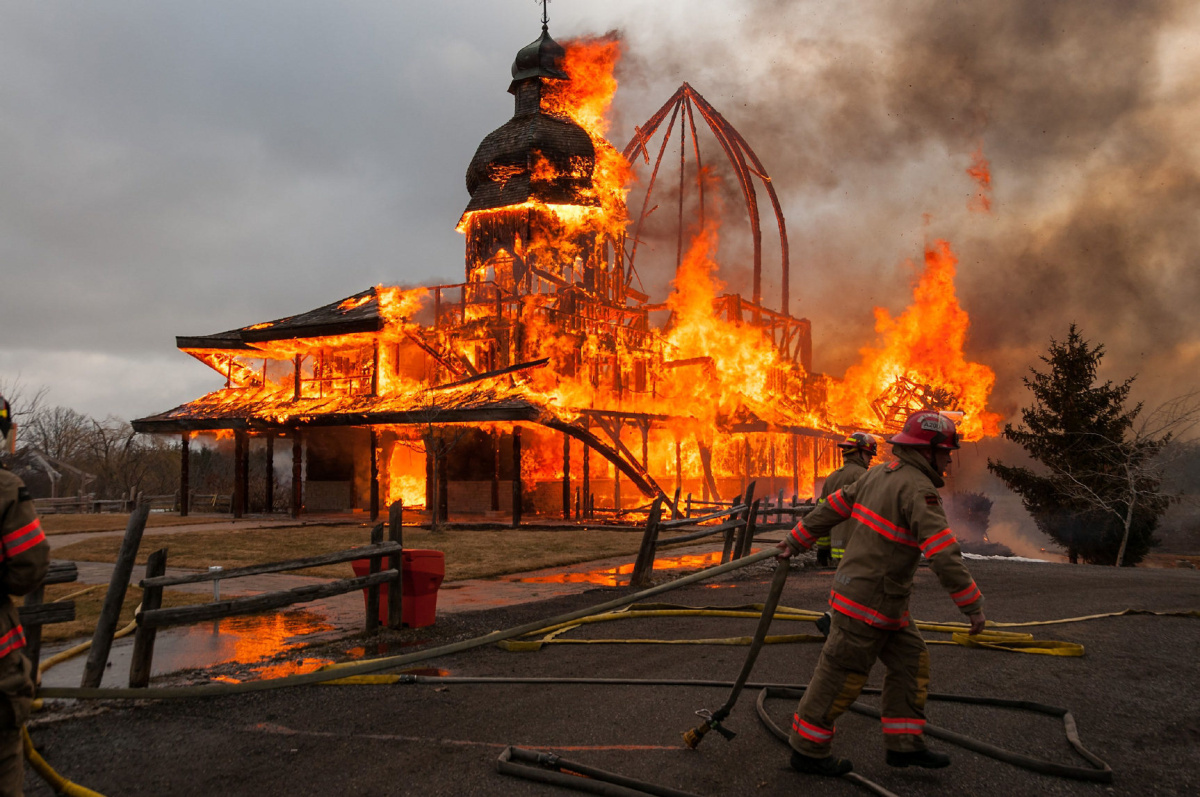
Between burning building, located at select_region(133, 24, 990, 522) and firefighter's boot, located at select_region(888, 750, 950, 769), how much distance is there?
19.2 m

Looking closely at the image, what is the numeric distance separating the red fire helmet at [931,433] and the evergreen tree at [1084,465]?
23.5 meters

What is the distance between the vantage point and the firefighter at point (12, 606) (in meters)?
3.10

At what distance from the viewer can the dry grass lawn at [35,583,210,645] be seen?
8398 millimetres

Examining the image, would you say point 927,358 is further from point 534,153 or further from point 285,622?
point 285,622

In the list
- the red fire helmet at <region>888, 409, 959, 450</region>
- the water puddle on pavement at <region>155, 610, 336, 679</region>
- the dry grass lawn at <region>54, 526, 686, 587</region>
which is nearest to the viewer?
the red fire helmet at <region>888, 409, 959, 450</region>

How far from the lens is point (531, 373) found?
26.1 metres

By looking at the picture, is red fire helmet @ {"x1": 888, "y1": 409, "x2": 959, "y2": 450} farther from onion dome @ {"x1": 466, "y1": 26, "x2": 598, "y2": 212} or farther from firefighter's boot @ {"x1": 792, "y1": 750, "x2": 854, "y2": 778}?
onion dome @ {"x1": 466, "y1": 26, "x2": 598, "y2": 212}

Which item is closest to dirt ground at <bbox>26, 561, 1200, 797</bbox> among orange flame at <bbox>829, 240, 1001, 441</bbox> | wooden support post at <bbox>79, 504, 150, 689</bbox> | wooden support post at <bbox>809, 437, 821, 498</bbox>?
wooden support post at <bbox>79, 504, 150, 689</bbox>

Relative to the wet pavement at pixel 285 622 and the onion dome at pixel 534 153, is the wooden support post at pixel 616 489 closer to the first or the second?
the onion dome at pixel 534 153

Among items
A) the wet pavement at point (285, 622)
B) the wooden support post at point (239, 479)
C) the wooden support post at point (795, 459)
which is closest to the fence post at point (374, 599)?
the wet pavement at point (285, 622)

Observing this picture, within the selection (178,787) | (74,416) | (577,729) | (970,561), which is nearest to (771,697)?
(577,729)

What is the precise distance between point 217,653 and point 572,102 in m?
31.6

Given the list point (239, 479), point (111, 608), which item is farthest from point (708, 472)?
point (111, 608)

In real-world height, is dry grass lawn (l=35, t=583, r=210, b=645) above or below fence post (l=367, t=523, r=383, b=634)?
below
